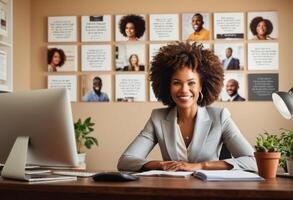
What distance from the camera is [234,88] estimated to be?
13.5 feet

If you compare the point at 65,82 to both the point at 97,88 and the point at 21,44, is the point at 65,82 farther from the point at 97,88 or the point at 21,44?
the point at 21,44

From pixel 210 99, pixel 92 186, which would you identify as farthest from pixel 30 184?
pixel 210 99

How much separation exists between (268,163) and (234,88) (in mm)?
2576

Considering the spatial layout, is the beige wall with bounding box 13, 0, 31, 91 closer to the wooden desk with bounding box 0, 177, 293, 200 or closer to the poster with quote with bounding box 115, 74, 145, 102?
the poster with quote with bounding box 115, 74, 145, 102

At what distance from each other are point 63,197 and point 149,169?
2.11ft

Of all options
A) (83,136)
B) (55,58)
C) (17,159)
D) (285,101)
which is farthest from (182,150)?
(55,58)

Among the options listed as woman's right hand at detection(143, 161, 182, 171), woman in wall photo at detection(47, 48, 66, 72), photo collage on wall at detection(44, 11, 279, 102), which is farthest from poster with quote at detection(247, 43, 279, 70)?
woman's right hand at detection(143, 161, 182, 171)

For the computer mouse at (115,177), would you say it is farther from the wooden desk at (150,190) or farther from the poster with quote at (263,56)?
the poster with quote at (263,56)

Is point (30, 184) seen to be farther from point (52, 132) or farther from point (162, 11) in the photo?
point (162, 11)

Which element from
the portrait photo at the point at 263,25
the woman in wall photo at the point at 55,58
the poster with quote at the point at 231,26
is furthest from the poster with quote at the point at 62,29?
the portrait photo at the point at 263,25

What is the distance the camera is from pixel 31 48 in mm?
4387

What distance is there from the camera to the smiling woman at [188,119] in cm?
211

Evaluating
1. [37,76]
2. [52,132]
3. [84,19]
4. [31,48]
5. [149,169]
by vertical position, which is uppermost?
[84,19]

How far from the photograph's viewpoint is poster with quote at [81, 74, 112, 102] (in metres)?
4.25
